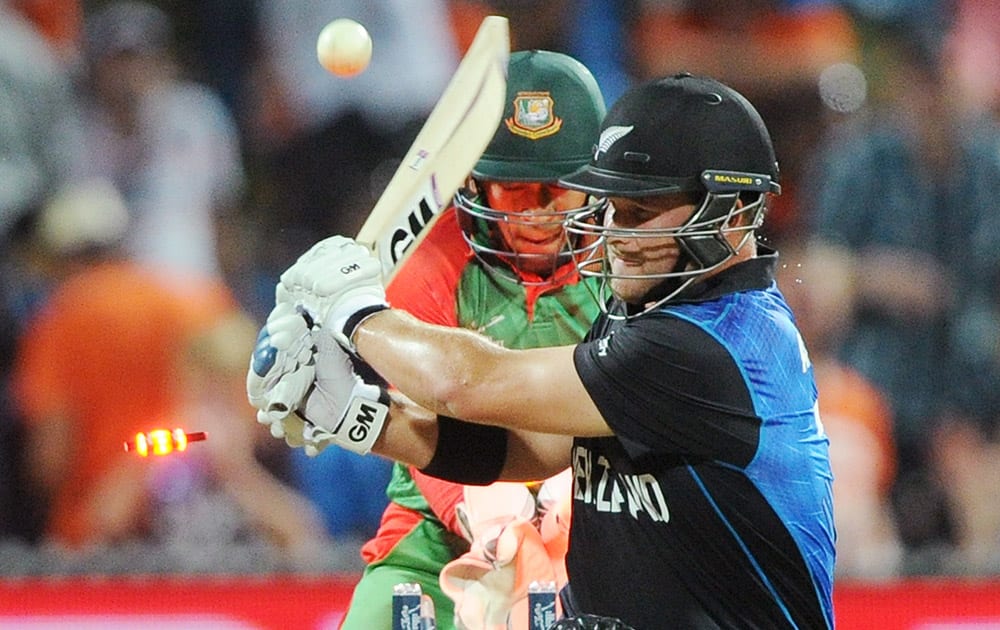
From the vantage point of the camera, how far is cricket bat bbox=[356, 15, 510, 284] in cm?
350

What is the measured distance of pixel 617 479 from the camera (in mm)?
3062

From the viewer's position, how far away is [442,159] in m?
3.54

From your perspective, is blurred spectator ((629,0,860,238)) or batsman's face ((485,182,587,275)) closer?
batsman's face ((485,182,587,275))

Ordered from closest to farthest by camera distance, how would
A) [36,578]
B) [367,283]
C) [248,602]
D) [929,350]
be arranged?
1. [367,283]
2. [248,602]
3. [36,578]
4. [929,350]

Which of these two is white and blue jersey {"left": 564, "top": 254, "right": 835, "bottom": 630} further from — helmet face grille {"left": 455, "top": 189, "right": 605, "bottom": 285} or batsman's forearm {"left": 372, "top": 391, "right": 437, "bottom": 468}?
helmet face grille {"left": 455, "top": 189, "right": 605, "bottom": 285}

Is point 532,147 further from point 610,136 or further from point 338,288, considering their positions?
point 338,288

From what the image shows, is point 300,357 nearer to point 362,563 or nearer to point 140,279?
point 362,563

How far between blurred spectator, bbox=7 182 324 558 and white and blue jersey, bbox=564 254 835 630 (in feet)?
11.1

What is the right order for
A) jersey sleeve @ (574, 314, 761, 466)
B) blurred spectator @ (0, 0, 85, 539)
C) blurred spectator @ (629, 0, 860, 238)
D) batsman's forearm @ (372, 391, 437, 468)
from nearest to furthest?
jersey sleeve @ (574, 314, 761, 466) → batsman's forearm @ (372, 391, 437, 468) → blurred spectator @ (0, 0, 85, 539) → blurred spectator @ (629, 0, 860, 238)

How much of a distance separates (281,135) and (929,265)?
2.68 metres

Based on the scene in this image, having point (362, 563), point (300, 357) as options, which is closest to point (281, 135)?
point (362, 563)

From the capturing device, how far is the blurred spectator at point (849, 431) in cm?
593

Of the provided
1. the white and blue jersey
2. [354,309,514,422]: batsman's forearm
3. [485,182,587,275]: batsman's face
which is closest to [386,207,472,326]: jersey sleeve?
[485,182,587,275]: batsman's face

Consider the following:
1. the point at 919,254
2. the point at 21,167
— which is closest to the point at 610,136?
the point at 919,254
